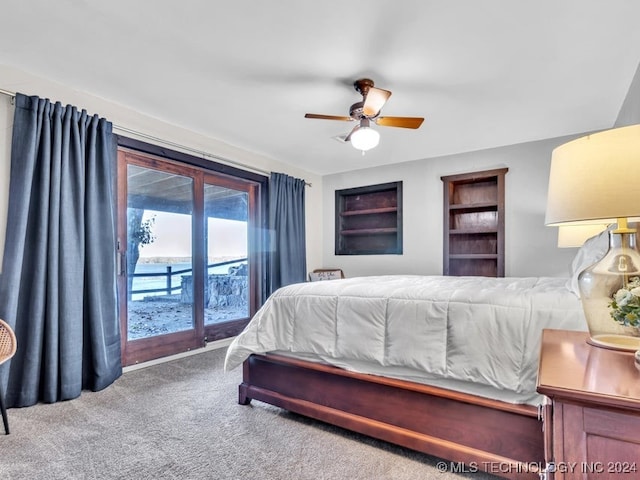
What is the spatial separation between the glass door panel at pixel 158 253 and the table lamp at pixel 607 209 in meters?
3.19

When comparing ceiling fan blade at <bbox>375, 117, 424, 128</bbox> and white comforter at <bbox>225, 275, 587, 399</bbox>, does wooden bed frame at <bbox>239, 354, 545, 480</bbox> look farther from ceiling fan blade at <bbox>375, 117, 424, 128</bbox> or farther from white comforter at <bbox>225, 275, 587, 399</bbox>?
ceiling fan blade at <bbox>375, 117, 424, 128</bbox>

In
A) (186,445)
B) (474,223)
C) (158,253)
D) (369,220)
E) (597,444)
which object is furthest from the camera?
(369,220)

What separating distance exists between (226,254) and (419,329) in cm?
284

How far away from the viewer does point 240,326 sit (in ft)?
13.9

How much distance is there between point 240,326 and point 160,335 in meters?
1.02

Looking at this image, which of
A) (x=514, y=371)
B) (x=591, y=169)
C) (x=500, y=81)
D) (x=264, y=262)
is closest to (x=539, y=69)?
(x=500, y=81)

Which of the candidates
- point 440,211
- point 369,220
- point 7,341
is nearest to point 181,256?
point 7,341

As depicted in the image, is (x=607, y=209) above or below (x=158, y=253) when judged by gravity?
above

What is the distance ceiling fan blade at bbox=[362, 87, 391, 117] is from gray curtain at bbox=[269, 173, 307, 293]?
6.84ft

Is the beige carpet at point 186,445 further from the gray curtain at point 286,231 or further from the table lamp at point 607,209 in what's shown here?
the gray curtain at point 286,231

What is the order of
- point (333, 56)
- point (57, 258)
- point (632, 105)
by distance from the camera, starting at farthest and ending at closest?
point (632, 105), point (57, 258), point (333, 56)

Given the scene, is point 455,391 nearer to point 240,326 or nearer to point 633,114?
point 633,114

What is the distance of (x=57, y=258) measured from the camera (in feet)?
8.00

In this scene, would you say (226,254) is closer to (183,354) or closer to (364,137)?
(183,354)
